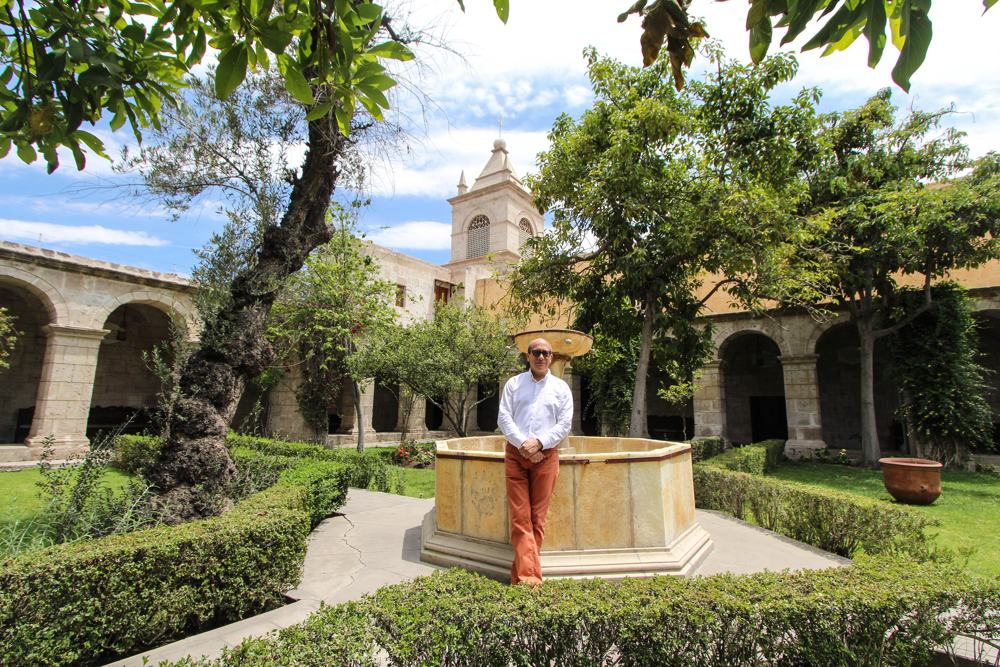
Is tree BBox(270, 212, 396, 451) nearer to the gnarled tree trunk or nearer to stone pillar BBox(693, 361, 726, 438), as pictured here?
the gnarled tree trunk

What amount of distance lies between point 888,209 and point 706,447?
7.11 metres

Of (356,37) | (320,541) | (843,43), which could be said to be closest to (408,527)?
(320,541)

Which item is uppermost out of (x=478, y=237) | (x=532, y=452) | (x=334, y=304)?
(x=478, y=237)

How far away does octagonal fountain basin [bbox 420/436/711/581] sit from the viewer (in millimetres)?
3898

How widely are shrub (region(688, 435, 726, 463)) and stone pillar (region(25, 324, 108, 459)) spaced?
Result: 15.3m

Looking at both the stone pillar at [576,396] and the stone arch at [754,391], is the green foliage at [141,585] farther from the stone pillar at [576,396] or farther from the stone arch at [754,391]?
the stone arch at [754,391]

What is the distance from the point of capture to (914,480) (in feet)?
26.0

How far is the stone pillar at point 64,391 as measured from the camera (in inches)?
461

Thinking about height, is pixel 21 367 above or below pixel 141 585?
above

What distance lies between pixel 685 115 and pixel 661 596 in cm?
761

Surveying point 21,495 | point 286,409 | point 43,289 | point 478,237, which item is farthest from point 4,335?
point 478,237

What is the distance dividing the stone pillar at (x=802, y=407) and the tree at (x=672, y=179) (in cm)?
740

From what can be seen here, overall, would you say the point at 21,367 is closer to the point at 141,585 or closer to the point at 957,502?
the point at 141,585

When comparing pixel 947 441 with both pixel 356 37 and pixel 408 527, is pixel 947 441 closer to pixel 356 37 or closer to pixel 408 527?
pixel 408 527
